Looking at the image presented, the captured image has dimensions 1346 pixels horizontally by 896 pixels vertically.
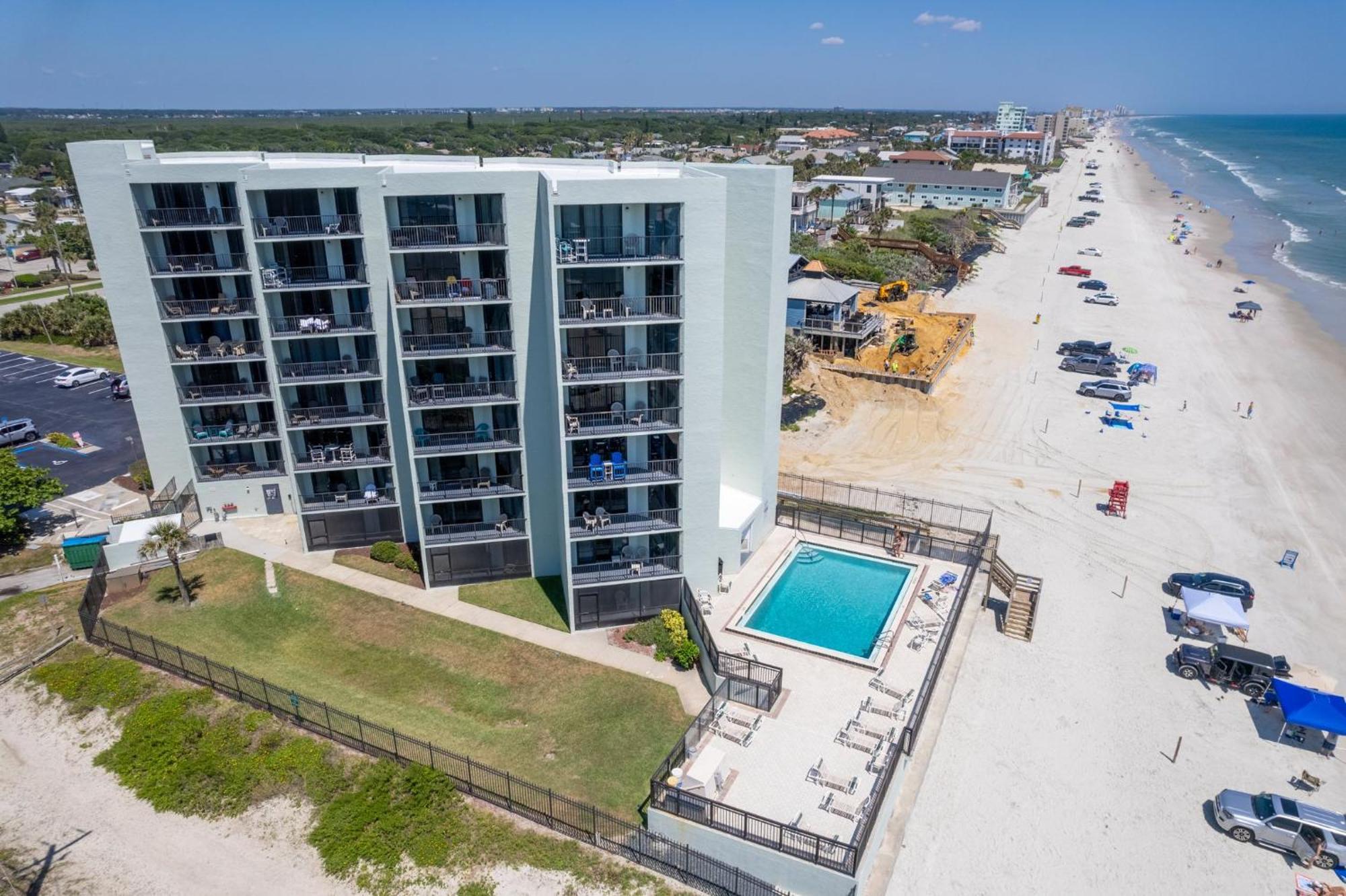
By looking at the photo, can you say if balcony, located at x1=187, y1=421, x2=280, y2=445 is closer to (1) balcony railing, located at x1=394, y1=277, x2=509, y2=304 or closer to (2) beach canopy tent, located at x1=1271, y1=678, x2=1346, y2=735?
(1) balcony railing, located at x1=394, y1=277, x2=509, y2=304

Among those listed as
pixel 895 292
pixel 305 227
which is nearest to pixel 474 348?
pixel 305 227

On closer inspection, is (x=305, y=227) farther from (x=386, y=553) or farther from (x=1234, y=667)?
(x=1234, y=667)

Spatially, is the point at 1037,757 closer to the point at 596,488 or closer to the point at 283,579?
Answer: the point at 596,488

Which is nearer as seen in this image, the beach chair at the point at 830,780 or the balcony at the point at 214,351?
the beach chair at the point at 830,780

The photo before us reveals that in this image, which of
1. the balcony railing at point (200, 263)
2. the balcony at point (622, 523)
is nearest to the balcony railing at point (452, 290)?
the balcony at point (622, 523)

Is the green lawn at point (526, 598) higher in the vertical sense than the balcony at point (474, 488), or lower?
lower

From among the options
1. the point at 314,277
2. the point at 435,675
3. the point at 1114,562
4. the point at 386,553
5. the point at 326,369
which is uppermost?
the point at 314,277

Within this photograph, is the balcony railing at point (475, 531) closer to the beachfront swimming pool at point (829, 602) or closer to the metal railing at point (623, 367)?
the metal railing at point (623, 367)
